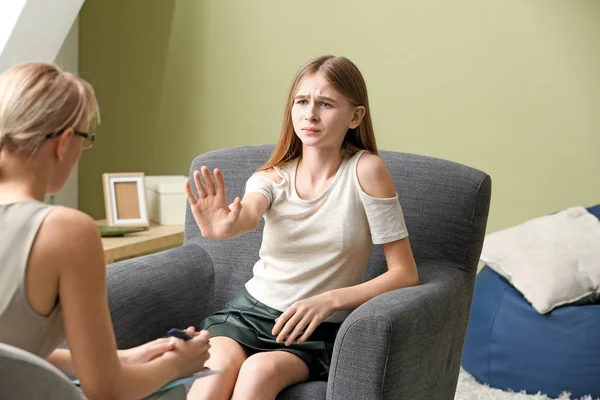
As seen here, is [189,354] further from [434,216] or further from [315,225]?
[434,216]

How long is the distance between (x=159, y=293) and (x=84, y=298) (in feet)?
3.31

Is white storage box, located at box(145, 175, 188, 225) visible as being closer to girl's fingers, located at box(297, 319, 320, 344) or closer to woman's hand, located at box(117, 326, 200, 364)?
girl's fingers, located at box(297, 319, 320, 344)

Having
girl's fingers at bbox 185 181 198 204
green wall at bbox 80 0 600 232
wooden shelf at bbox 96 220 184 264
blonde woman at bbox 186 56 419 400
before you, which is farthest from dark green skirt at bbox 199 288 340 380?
green wall at bbox 80 0 600 232

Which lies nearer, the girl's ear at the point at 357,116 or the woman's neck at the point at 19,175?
the woman's neck at the point at 19,175

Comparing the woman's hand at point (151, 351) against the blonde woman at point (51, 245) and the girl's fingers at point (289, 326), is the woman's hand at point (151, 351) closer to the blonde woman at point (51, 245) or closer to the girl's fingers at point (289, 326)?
the blonde woman at point (51, 245)

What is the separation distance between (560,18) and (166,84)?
5.71ft

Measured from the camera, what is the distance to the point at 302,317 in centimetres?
187

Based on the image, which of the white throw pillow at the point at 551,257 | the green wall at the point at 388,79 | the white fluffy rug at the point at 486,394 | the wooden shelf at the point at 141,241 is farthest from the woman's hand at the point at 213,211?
the green wall at the point at 388,79

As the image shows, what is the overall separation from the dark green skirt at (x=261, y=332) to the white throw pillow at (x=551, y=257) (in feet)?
3.84

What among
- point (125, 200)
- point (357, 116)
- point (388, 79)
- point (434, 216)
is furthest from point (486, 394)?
point (125, 200)

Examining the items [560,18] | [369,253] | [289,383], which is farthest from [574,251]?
[289,383]

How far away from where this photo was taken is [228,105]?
13.0ft

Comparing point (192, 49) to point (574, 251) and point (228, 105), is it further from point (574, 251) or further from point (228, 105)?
point (574, 251)

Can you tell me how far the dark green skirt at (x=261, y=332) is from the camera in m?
1.98
